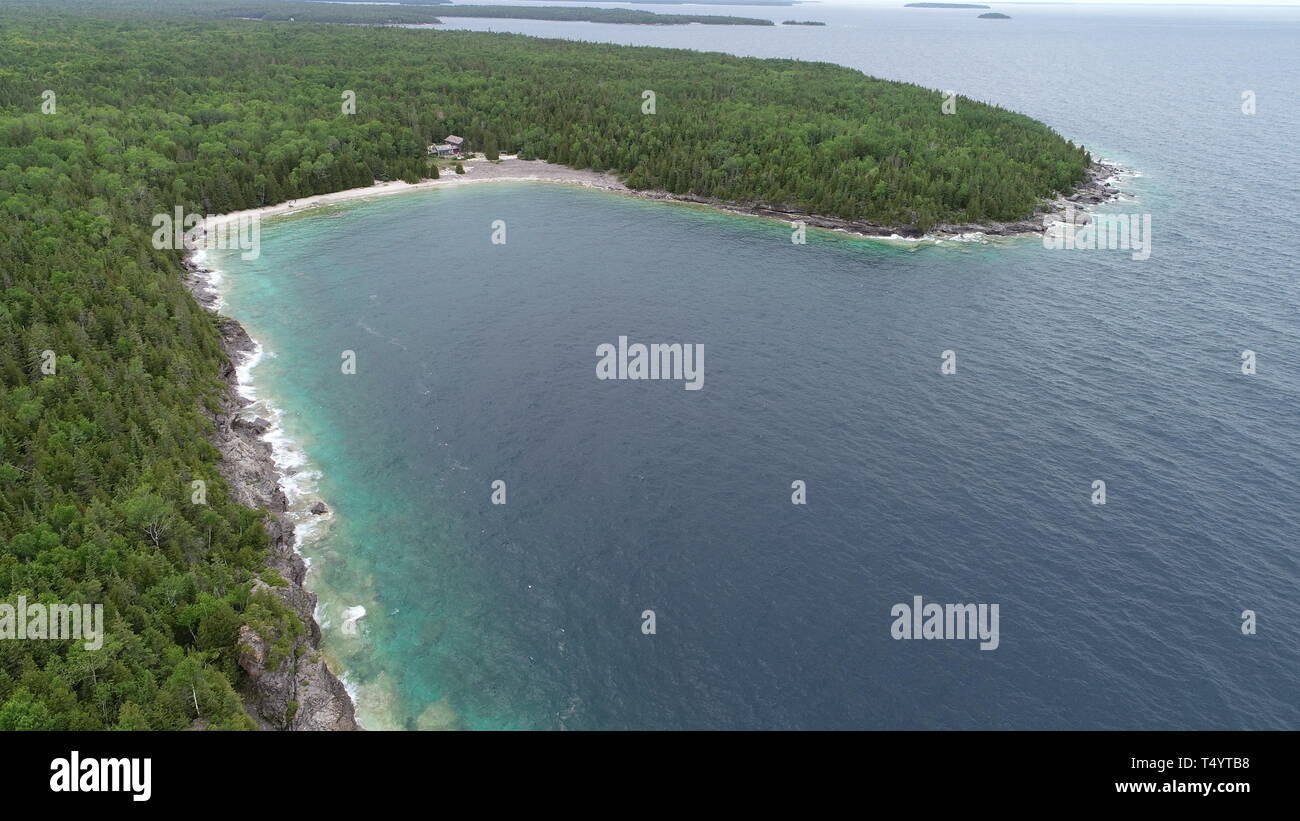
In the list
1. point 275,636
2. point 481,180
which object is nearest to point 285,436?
point 275,636

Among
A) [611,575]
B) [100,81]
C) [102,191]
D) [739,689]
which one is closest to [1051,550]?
[739,689]

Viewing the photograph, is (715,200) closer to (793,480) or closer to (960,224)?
(960,224)

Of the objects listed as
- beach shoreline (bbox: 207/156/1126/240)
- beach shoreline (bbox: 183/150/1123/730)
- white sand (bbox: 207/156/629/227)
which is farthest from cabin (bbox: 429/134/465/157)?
beach shoreline (bbox: 183/150/1123/730)

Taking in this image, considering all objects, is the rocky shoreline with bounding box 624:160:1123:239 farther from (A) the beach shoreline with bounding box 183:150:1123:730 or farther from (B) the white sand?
(B) the white sand

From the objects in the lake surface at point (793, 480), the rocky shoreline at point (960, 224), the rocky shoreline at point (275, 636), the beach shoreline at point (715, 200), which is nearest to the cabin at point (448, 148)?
the beach shoreline at point (715, 200)

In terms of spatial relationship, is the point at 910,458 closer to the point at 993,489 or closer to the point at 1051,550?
the point at 993,489

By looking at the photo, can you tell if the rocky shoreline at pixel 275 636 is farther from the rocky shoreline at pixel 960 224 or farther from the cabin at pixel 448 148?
the cabin at pixel 448 148
